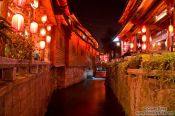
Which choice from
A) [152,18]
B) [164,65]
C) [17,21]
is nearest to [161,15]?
[152,18]

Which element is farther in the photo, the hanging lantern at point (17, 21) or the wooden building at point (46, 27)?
the wooden building at point (46, 27)

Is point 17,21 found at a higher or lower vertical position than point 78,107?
higher

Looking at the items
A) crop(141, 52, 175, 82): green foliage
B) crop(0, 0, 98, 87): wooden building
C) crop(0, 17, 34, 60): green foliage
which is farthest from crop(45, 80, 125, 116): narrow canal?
crop(0, 17, 34, 60): green foliage

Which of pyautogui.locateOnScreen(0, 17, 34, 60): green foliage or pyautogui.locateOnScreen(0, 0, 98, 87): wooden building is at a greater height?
pyautogui.locateOnScreen(0, 0, 98, 87): wooden building

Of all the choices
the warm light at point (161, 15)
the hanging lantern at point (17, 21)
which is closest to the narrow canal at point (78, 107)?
the warm light at point (161, 15)

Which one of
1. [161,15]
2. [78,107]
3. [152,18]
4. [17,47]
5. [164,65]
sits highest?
[161,15]

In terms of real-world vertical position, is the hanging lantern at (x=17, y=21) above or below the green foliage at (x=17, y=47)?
above

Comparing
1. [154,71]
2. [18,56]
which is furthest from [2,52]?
[154,71]

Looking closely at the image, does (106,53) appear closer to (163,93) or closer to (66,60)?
(66,60)

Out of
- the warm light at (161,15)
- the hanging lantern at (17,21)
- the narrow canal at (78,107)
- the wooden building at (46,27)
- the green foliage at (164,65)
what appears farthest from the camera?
the narrow canal at (78,107)

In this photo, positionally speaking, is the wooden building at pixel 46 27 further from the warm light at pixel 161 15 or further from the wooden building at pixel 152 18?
the warm light at pixel 161 15

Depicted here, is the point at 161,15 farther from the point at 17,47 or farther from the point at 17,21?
the point at 17,47

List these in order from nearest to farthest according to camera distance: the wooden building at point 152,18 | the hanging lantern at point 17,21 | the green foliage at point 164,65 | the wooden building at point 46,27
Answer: the green foliage at point 164,65 < the hanging lantern at point 17,21 < the wooden building at point 46,27 < the wooden building at point 152,18

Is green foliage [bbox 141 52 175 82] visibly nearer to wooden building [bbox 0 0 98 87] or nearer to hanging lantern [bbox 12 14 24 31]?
wooden building [bbox 0 0 98 87]
